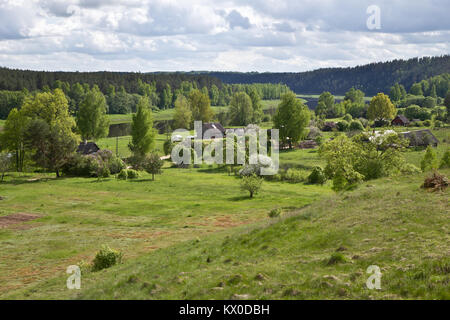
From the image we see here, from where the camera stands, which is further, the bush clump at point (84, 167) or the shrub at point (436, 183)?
the bush clump at point (84, 167)

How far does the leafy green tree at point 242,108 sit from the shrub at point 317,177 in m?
82.5

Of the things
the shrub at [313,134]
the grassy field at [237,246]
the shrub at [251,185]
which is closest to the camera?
the grassy field at [237,246]

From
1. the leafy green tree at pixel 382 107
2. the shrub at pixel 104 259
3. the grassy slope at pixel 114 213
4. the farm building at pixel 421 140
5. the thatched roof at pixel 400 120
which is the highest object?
the leafy green tree at pixel 382 107

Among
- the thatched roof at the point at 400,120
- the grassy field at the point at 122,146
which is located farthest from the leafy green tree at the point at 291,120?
the thatched roof at the point at 400,120

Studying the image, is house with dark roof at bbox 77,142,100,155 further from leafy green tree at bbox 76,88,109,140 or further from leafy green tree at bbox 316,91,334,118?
leafy green tree at bbox 316,91,334,118

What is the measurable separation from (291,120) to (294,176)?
30.2 m

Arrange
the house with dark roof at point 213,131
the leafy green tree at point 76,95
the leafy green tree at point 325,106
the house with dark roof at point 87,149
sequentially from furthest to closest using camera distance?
1. the leafy green tree at point 76,95
2. the leafy green tree at point 325,106
3. the house with dark roof at point 213,131
4. the house with dark roof at point 87,149

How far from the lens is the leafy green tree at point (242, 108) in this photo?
145500 millimetres

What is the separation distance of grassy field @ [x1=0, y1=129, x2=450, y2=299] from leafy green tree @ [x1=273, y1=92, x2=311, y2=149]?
4621 centimetres

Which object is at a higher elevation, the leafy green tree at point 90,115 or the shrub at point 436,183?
the leafy green tree at point 90,115

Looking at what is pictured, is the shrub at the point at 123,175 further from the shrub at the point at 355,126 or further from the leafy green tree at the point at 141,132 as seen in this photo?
the shrub at the point at 355,126
